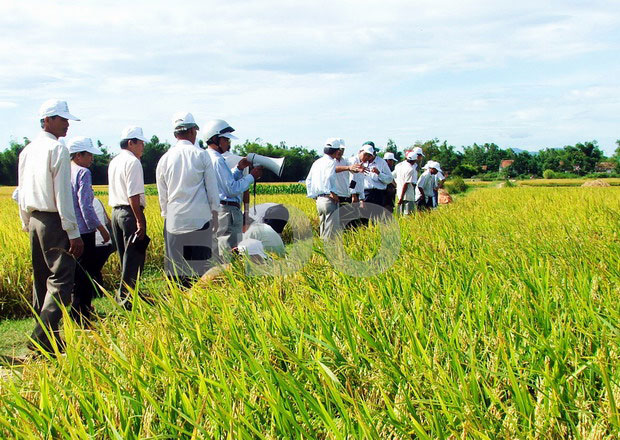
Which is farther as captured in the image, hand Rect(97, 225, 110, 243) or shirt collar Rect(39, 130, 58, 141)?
hand Rect(97, 225, 110, 243)

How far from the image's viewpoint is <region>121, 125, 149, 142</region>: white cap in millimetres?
4240

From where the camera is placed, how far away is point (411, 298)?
7.75 ft

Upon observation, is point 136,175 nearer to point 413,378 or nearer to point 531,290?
point 531,290

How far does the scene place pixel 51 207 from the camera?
10.6 ft

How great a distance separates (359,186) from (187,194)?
116 inches

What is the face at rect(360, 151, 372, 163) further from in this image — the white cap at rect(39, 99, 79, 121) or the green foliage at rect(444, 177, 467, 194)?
the green foliage at rect(444, 177, 467, 194)

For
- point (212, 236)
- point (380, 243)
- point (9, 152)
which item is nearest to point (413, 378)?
point (380, 243)

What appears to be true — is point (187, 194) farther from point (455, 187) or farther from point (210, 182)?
point (455, 187)

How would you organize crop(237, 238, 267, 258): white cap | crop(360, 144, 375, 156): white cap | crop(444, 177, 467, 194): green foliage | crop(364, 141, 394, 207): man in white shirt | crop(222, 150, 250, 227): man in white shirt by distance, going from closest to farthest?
crop(237, 238, 267, 258): white cap → crop(222, 150, 250, 227): man in white shirt → crop(360, 144, 375, 156): white cap → crop(364, 141, 394, 207): man in white shirt → crop(444, 177, 467, 194): green foliage

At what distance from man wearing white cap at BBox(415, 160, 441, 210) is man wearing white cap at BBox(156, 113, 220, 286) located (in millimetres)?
5123

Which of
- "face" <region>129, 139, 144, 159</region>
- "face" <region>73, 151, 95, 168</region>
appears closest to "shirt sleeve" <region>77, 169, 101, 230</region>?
"face" <region>73, 151, 95, 168</region>

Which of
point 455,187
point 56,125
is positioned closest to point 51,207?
point 56,125

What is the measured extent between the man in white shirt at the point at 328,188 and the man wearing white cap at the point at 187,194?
194cm

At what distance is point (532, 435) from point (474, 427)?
172 millimetres
